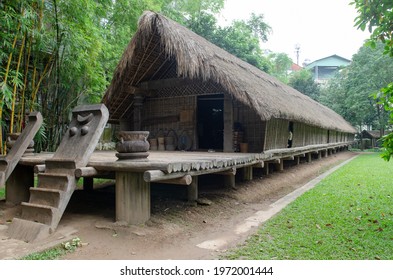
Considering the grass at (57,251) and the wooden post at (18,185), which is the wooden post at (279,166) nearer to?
the wooden post at (18,185)

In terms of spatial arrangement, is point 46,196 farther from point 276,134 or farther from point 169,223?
point 276,134

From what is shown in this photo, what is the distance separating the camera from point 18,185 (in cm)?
569

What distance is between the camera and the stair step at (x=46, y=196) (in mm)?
3943

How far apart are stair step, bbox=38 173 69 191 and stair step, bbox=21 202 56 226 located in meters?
0.28

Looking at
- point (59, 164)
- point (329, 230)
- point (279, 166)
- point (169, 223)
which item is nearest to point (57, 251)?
point (59, 164)

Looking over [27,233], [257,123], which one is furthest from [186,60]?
[27,233]

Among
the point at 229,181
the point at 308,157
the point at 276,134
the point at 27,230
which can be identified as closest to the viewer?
the point at 27,230

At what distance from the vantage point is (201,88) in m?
8.52

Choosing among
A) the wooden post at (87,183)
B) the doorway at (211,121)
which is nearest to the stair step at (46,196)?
the wooden post at (87,183)

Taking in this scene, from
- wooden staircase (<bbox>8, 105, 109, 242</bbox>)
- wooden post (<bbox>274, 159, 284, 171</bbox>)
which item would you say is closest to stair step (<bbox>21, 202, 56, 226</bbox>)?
wooden staircase (<bbox>8, 105, 109, 242</bbox>)

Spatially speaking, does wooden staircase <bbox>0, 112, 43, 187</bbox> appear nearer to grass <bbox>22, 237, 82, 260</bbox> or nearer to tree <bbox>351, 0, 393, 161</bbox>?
grass <bbox>22, 237, 82, 260</bbox>

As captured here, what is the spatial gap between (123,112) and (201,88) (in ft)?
9.40

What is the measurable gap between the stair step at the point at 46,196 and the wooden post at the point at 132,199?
2.58 feet

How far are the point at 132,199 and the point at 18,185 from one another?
285 cm
